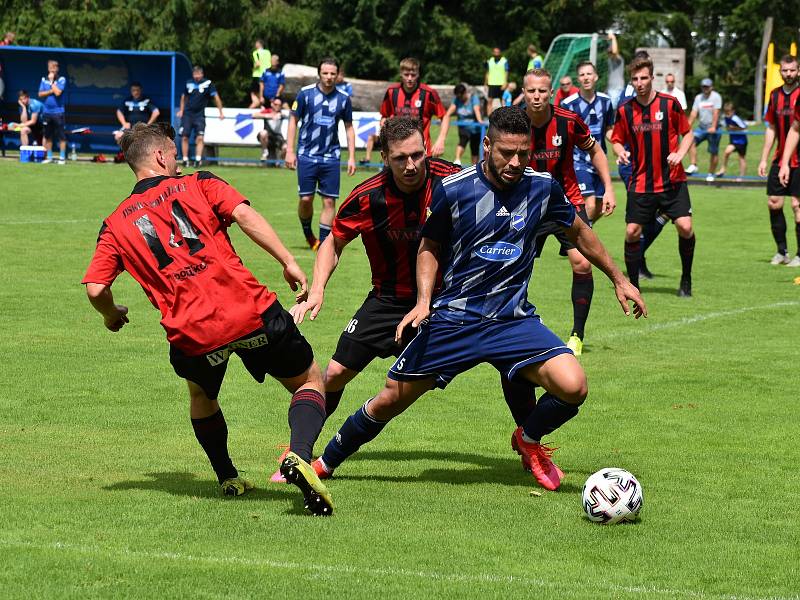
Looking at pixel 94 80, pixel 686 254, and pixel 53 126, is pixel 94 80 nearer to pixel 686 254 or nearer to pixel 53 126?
pixel 53 126

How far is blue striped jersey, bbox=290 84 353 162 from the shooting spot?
53.1ft

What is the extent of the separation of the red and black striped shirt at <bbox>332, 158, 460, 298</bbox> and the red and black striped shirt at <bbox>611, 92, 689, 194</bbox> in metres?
6.86

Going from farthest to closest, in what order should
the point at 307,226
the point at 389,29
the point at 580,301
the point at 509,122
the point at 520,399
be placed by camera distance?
the point at 389,29
the point at 307,226
the point at 580,301
the point at 520,399
the point at 509,122

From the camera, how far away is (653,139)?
13203 mm

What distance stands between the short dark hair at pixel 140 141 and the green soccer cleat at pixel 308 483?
1.59 meters

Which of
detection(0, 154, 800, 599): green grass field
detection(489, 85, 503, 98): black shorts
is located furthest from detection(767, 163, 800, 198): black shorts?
detection(489, 85, 503, 98): black shorts

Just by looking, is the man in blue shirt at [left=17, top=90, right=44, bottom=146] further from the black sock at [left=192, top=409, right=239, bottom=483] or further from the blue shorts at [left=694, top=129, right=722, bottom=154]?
the black sock at [left=192, top=409, right=239, bottom=483]

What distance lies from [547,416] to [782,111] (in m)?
10.2

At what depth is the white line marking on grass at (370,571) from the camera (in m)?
4.74

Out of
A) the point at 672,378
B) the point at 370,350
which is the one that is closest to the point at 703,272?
the point at 672,378

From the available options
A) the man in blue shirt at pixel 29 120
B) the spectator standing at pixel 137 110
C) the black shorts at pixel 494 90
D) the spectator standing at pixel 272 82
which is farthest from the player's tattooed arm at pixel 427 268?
the black shorts at pixel 494 90

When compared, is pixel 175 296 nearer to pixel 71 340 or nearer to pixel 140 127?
pixel 140 127

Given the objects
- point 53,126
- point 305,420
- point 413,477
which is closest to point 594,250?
point 413,477

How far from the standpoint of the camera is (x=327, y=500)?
18.4 feet
